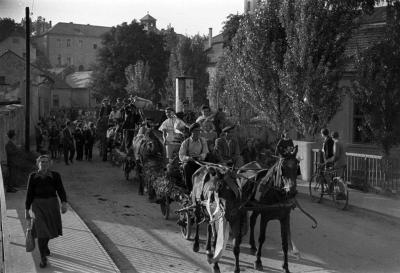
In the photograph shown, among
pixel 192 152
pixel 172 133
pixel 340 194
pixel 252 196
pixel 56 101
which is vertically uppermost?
pixel 56 101

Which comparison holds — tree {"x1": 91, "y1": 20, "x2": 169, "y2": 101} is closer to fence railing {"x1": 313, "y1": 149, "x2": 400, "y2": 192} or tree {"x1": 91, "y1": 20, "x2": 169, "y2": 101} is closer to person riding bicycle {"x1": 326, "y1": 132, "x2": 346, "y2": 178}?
fence railing {"x1": 313, "y1": 149, "x2": 400, "y2": 192}

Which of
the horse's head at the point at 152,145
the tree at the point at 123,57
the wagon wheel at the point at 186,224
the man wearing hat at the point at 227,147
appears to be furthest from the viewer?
the tree at the point at 123,57

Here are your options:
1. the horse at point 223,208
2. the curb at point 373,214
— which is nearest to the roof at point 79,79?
the curb at point 373,214

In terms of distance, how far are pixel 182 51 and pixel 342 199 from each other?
4295 cm

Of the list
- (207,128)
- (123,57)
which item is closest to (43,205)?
(207,128)

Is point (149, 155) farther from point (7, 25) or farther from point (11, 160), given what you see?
point (7, 25)

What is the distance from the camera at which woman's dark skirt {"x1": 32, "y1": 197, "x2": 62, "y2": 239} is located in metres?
8.21

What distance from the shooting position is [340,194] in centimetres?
Result: 1390

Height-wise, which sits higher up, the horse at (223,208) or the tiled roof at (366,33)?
the tiled roof at (366,33)

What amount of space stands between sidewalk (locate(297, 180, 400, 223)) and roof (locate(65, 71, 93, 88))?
70083 mm

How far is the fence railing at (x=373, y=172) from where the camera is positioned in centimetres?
1547

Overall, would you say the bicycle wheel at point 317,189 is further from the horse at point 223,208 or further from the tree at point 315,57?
the horse at point 223,208

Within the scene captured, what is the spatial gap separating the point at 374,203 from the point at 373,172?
1.91 metres

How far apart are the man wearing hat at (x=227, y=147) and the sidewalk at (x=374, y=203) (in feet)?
13.3
